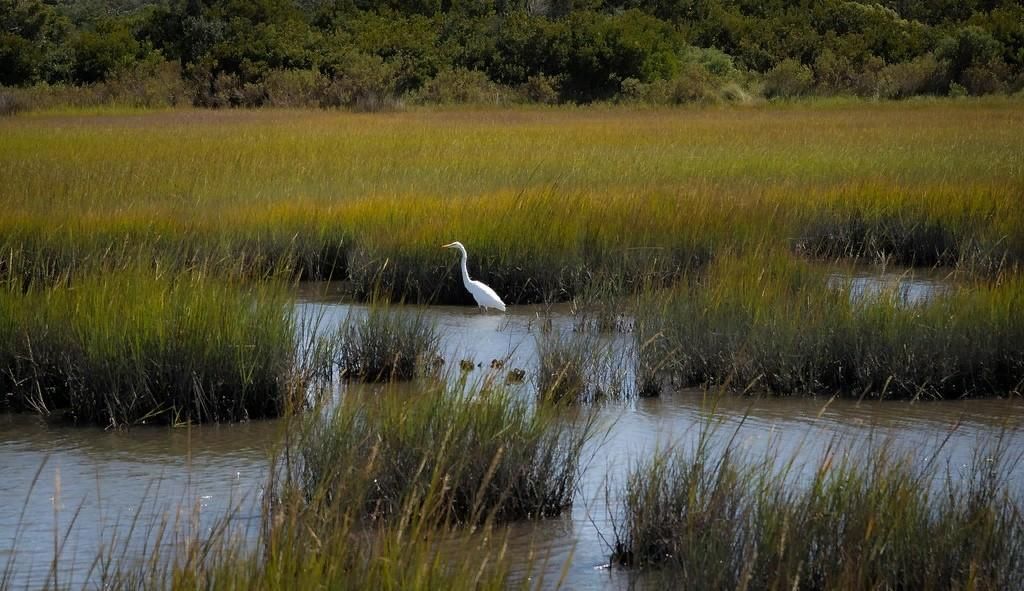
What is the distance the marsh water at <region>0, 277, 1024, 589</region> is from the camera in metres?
4.56

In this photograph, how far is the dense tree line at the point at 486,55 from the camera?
32.2 meters

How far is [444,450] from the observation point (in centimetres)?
451

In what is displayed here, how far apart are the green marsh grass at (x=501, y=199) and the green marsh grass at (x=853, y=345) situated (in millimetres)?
1698

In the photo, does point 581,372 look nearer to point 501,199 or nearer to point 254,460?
point 254,460

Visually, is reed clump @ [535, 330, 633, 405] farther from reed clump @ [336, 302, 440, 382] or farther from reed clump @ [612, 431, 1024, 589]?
reed clump @ [612, 431, 1024, 589]

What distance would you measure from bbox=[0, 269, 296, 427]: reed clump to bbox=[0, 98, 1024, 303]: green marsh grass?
103 centimetres

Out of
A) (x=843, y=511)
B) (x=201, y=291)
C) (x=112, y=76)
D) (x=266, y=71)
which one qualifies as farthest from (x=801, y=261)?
(x=112, y=76)

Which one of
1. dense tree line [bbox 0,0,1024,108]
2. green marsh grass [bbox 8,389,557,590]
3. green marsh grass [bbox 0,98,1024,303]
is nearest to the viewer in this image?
green marsh grass [bbox 8,389,557,590]

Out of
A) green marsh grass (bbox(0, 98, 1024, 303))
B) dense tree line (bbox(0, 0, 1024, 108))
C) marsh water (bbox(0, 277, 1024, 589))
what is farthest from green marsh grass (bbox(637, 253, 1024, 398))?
dense tree line (bbox(0, 0, 1024, 108))

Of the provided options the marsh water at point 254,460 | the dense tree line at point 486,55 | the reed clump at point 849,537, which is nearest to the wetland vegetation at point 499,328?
the reed clump at point 849,537

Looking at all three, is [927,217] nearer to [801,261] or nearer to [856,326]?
[801,261]

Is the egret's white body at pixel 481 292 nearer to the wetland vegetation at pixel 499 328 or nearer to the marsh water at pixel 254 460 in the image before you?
the wetland vegetation at pixel 499 328

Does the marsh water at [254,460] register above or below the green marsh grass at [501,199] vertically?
below

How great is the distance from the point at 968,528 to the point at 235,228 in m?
7.93
